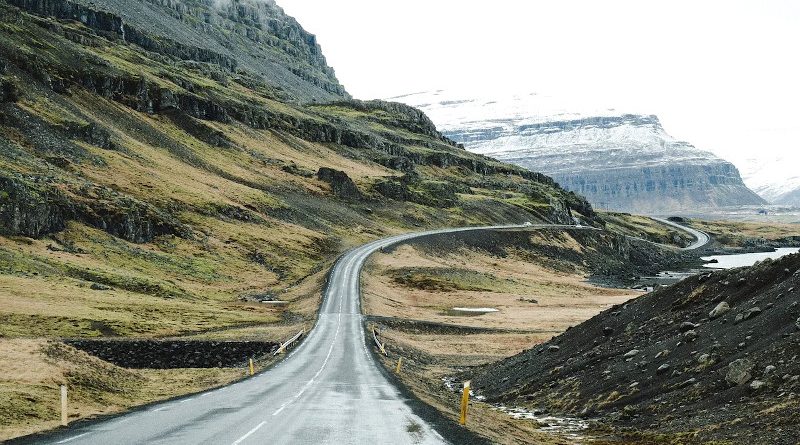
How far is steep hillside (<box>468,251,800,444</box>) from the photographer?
1812 centimetres

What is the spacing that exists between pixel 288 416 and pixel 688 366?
1356 centimetres

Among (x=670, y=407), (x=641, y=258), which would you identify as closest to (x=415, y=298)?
(x=670, y=407)

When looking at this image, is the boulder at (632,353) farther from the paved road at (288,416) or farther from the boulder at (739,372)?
the paved road at (288,416)

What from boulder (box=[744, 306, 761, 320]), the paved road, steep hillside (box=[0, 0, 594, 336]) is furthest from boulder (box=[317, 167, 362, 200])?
boulder (box=[744, 306, 761, 320])

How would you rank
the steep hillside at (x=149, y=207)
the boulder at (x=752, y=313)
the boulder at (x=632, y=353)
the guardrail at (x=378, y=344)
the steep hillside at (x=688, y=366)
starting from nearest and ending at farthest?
the steep hillside at (x=688, y=366) → the boulder at (x=752, y=313) → the boulder at (x=632, y=353) → the guardrail at (x=378, y=344) → the steep hillside at (x=149, y=207)

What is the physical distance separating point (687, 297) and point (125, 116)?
5897 inches

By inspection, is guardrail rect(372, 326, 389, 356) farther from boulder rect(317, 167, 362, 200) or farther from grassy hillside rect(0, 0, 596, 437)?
boulder rect(317, 167, 362, 200)

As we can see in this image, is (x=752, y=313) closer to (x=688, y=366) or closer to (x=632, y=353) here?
(x=688, y=366)

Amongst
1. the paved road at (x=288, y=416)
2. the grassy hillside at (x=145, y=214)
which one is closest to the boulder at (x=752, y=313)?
the paved road at (x=288, y=416)

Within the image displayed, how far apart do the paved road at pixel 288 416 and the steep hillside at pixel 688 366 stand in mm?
6300

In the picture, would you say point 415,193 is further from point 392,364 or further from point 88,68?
point 392,364

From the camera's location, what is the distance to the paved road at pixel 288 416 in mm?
18297

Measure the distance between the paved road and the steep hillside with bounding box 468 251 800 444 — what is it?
6.30 meters

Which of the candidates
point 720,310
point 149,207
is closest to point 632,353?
point 720,310
